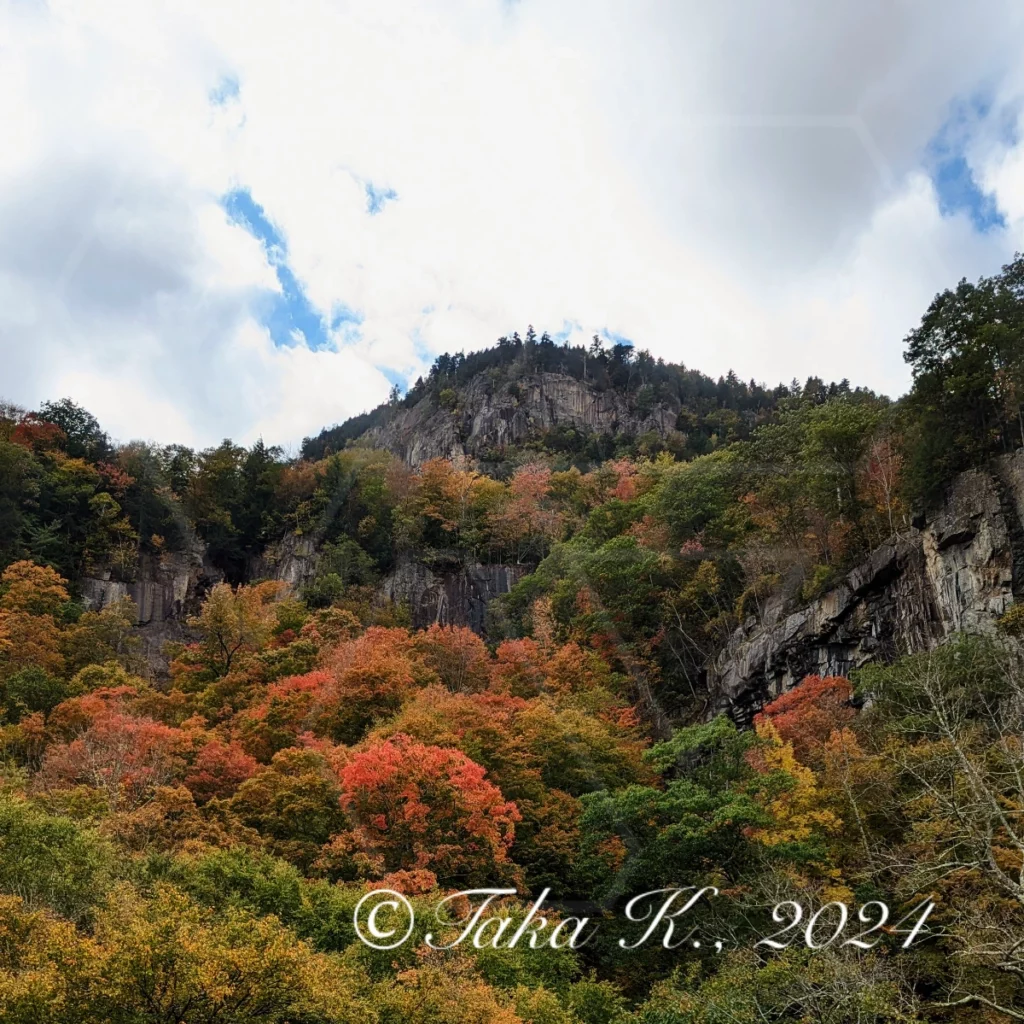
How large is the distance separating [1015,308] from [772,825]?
1562cm

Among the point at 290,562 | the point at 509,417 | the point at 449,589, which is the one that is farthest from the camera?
the point at 509,417

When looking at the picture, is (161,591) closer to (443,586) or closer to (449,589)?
(443,586)

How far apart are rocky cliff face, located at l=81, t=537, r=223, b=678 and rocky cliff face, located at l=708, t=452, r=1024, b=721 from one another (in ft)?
95.1

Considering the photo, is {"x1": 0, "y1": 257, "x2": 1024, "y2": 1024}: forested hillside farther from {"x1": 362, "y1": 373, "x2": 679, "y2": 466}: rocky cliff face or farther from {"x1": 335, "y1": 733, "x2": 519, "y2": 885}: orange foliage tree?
{"x1": 362, "y1": 373, "x2": 679, "y2": 466}: rocky cliff face

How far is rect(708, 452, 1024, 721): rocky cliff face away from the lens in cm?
2086

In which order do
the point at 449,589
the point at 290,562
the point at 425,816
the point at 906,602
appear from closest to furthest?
the point at 425,816 → the point at 906,602 → the point at 449,589 → the point at 290,562

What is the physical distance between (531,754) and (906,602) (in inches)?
483

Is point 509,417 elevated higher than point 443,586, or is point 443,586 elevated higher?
point 509,417

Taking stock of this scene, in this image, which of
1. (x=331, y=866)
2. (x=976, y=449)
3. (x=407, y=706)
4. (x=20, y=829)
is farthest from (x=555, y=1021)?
(x=976, y=449)

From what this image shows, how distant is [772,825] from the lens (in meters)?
16.5

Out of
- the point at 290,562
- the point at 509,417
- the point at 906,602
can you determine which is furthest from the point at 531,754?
the point at 509,417

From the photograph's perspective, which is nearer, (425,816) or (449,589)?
(425,816)

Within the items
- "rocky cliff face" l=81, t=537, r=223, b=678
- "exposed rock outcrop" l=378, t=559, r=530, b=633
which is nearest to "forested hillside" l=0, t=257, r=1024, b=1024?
"rocky cliff face" l=81, t=537, r=223, b=678

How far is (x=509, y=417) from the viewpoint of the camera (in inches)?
2830
